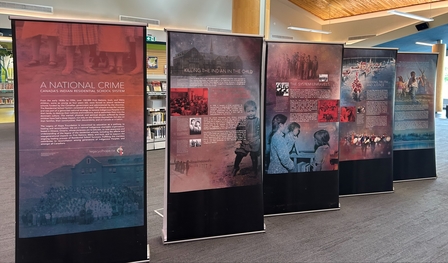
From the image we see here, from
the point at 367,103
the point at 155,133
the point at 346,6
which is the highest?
the point at 346,6

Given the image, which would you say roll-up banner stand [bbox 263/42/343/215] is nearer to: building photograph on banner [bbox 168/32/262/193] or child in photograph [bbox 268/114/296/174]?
child in photograph [bbox 268/114/296/174]

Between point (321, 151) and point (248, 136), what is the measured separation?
1096mm

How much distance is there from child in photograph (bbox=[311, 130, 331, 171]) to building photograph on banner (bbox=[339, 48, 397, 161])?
66 centimetres

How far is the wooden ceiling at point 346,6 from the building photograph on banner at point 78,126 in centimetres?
1609

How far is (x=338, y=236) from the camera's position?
3.53 metres

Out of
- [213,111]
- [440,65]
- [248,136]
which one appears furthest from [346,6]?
[213,111]

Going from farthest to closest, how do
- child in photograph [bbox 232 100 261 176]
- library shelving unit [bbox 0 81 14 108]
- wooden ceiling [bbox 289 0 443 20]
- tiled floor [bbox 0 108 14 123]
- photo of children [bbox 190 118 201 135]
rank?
wooden ceiling [bbox 289 0 443 20]
tiled floor [bbox 0 108 14 123]
library shelving unit [bbox 0 81 14 108]
child in photograph [bbox 232 100 261 176]
photo of children [bbox 190 118 201 135]

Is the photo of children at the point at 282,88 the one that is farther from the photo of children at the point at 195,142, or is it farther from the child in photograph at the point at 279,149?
the photo of children at the point at 195,142

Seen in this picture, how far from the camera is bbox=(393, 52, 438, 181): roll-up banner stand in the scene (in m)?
5.40

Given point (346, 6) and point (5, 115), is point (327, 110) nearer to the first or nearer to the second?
point (5, 115)

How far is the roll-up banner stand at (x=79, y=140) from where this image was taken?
2553 millimetres

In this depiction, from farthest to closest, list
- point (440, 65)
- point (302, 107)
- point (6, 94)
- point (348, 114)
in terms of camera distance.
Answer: point (440, 65) < point (6, 94) < point (348, 114) < point (302, 107)

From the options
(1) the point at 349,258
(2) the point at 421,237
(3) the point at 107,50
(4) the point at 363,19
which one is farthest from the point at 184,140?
(4) the point at 363,19


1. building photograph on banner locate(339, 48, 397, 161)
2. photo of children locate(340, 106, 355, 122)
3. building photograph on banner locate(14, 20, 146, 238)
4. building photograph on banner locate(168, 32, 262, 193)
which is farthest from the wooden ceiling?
building photograph on banner locate(14, 20, 146, 238)
